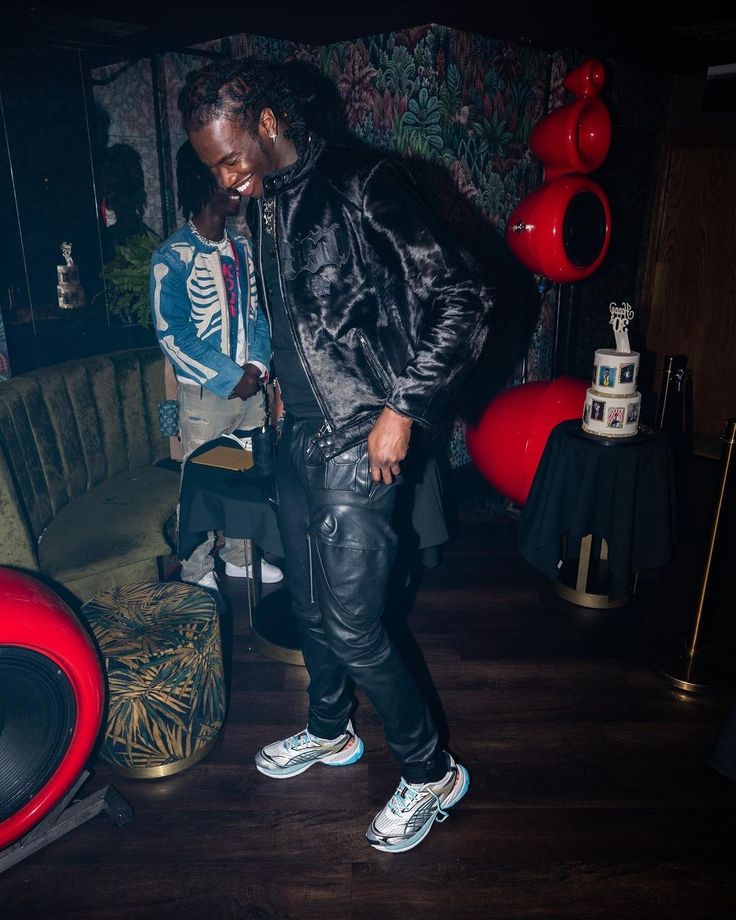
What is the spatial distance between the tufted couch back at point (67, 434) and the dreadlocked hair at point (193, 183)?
855 millimetres

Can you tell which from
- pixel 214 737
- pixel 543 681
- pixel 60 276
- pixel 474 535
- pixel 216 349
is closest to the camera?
pixel 214 737

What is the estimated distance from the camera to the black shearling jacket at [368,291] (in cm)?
141

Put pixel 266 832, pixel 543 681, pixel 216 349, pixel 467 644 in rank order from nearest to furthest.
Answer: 1. pixel 266 832
2. pixel 543 681
3. pixel 467 644
4. pixel 216 349

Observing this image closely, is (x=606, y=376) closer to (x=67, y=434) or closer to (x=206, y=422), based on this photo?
(x=206, y=422)

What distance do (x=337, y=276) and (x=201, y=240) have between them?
5.61 feet

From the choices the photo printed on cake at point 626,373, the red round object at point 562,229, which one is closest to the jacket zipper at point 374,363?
the photo printed on cake at point 626,373

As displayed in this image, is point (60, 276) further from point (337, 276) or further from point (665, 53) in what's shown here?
point (665, 53)

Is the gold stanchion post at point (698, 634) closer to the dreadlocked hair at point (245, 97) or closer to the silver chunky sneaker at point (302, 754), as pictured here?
the silver chunky sneaker at point (302, 754)

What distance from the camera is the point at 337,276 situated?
1482 mm

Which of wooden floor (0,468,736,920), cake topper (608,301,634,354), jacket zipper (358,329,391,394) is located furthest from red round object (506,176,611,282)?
jacket zipper (358,329,391,394)

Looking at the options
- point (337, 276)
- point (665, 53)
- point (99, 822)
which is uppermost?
point (665, 53)

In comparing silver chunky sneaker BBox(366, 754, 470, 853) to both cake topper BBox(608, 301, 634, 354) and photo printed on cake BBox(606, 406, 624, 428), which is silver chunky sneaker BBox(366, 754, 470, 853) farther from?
cake topper BBox(608, 301, 634, 354)

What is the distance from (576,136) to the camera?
3.51 metres

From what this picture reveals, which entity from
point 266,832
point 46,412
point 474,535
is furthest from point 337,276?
point 474,535
